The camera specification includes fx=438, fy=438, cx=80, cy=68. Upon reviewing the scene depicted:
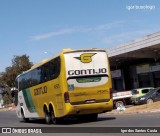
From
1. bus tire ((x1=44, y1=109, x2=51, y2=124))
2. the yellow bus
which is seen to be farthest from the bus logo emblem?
bus tire ((x1=44, y1=109, x2=51, y2=124))

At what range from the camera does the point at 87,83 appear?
21625 mm

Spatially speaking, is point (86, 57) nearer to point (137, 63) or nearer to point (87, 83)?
point (87, 83)

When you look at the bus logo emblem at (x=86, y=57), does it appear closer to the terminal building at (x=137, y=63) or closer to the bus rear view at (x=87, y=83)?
the bus rear view at (x=87, y=83)

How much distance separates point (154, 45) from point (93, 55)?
2153 cm

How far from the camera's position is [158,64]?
164ft

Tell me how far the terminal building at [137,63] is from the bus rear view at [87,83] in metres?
20.1

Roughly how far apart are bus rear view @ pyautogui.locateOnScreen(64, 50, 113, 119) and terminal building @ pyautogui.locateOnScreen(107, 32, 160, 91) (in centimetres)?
2009

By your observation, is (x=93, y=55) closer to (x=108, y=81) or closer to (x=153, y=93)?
(x=108, y=81)

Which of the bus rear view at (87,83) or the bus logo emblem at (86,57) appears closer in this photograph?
the bus rear view at (87,83)

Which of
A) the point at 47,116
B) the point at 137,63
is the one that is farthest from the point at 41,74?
the point at 137,63

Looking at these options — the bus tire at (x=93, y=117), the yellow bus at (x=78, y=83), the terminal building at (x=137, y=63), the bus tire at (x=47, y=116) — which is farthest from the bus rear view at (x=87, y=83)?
the terminal building at (x=137, y=63)

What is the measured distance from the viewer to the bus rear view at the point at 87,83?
2131 centimetres

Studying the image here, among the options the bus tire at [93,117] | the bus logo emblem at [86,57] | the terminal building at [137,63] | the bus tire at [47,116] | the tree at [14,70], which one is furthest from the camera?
the tree at [14,70]

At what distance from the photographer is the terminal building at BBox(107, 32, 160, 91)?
1719 inches
